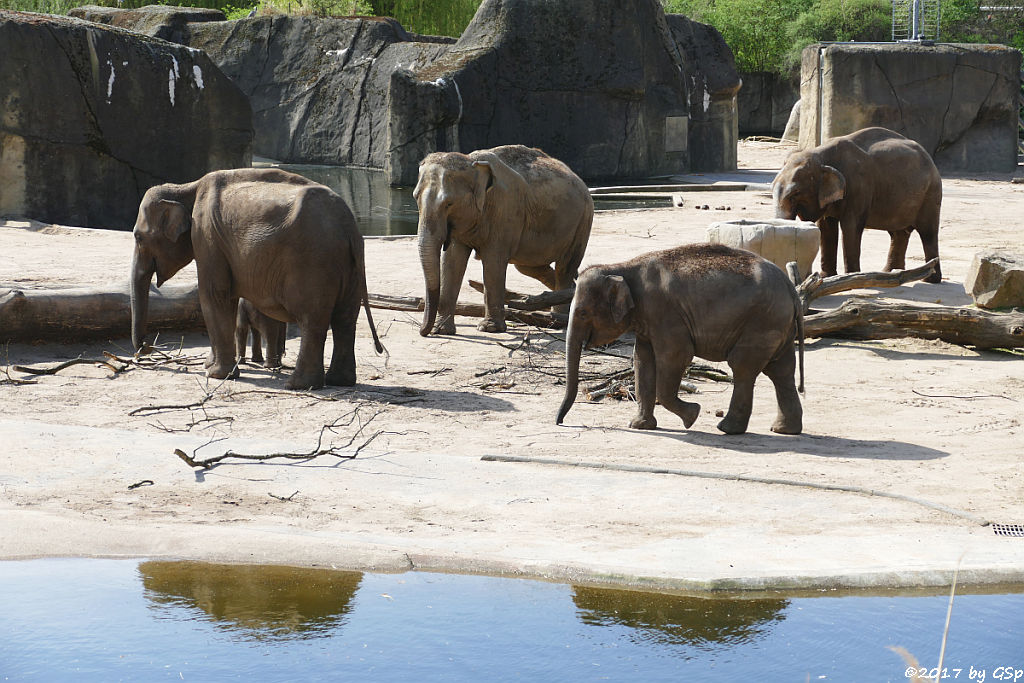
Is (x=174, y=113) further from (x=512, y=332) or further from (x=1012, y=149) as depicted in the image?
(x=1012, y=149)

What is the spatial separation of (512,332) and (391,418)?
9.80ft

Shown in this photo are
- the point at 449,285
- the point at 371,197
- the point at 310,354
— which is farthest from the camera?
the point at 371,197

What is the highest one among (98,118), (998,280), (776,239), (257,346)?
(98,118)

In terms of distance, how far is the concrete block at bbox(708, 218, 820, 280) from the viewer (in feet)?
34.9

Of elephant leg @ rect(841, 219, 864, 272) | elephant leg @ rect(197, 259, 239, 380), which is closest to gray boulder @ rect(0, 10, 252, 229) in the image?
elephant leg @ rect(197, 259, 239, 380)

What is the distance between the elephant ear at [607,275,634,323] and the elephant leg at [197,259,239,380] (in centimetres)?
265

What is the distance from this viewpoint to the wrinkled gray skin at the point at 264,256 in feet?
25.3

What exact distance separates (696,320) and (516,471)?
1.53 metres

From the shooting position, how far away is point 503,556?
4.67m

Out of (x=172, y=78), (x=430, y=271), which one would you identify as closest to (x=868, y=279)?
(x=430, y=271)

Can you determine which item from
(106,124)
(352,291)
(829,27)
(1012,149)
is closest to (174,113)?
(106,124)

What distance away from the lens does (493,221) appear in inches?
383

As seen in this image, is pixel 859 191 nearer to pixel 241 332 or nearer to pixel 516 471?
pixel 241 332

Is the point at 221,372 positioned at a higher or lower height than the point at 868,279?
lower
